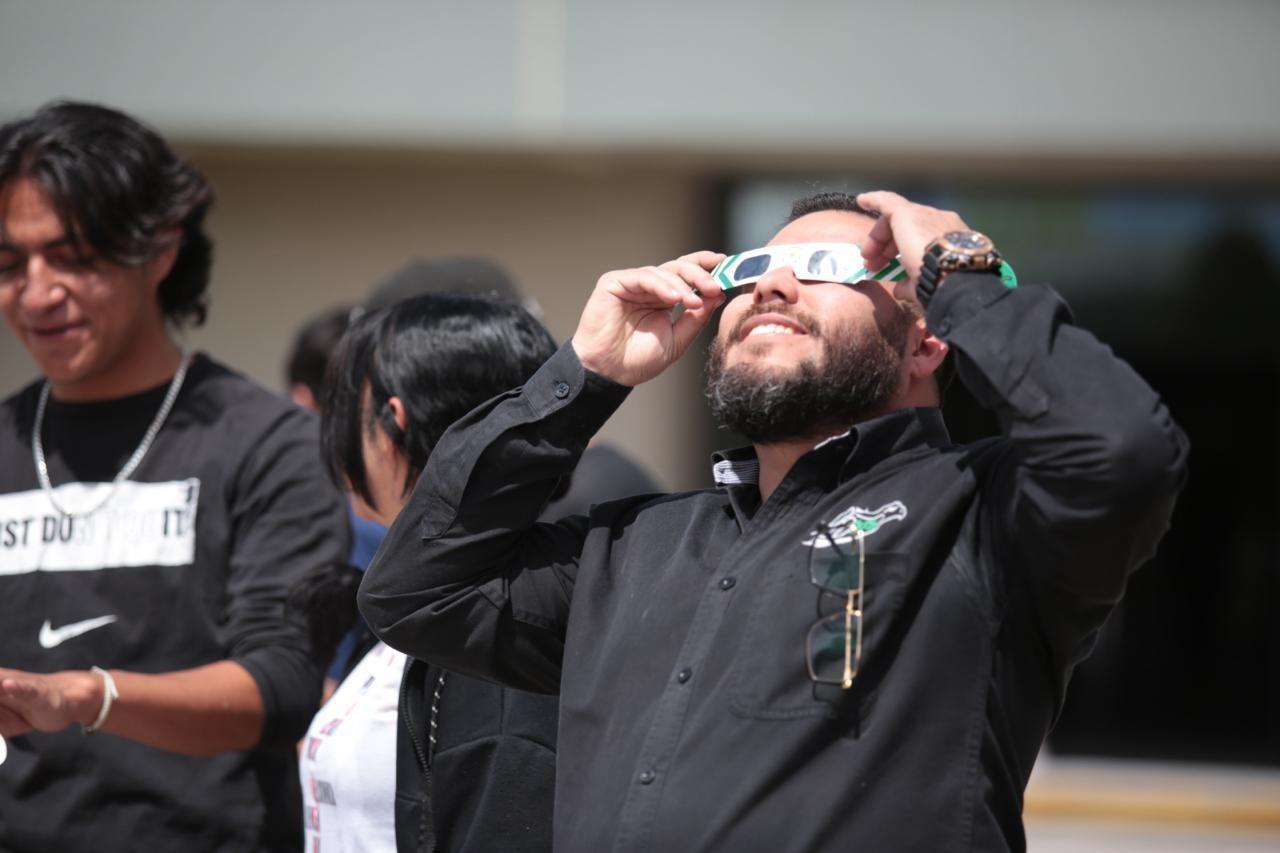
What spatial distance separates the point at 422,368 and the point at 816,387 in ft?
2.43

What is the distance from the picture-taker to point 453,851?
86.7 inches

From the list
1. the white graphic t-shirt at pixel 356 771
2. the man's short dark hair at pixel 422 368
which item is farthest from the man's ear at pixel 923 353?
the white graphic t-shirt at pixel 356 771

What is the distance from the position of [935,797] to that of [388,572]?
2.65 ft

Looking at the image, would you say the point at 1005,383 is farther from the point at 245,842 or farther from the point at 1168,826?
the point at 1168,826

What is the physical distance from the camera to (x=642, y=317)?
86.5 inches

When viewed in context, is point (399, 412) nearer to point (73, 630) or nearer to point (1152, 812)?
point (73, 630)

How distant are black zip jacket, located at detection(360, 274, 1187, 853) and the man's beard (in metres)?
0.05

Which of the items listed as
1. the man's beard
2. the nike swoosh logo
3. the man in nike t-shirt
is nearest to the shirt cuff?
the man's beard

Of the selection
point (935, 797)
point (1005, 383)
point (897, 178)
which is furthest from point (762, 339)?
point (897, 178)

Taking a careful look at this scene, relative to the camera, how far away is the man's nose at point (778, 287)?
79.1 inches

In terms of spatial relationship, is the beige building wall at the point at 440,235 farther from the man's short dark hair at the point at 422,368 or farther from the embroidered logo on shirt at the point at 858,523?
the embroidered logo on shirt at the point at 858,523

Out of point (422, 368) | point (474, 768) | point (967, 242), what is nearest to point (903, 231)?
point (967, 242)

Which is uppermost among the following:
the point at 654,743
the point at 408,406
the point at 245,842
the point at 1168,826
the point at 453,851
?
the point at 408,406

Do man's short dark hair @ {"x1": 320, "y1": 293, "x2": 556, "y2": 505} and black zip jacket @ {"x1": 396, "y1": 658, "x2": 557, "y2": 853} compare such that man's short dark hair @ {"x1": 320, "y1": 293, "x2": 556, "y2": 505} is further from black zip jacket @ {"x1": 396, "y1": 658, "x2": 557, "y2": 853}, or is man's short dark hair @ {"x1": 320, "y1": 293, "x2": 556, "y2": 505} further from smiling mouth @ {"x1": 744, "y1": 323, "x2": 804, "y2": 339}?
smiling mouth @ {"x1": 744, "y1": 323, "x2": 804, "y2": 339}
